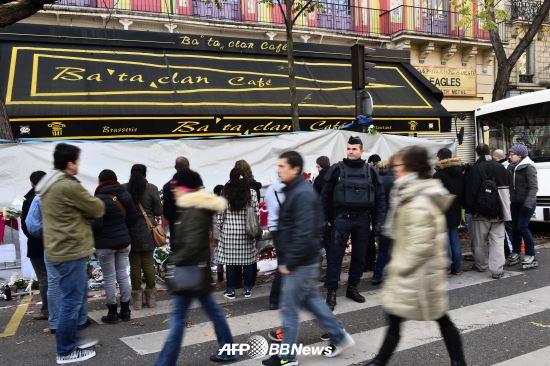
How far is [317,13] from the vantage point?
16672 mm

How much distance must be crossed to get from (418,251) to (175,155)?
598 centimetres

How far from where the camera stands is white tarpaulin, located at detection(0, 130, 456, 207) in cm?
750

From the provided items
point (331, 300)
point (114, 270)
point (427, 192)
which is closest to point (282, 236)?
point (427, 192)

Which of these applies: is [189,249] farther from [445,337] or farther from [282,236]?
[445,337]

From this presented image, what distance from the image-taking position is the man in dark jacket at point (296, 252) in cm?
386

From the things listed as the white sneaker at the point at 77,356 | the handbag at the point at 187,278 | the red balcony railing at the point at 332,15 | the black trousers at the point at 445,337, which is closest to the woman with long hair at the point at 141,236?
the white sneaker at the point at 77,356

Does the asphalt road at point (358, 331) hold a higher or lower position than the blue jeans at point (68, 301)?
lower

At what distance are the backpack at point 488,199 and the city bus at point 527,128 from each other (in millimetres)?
4144

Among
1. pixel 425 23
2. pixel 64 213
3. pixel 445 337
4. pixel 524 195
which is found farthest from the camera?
pixel 425 23

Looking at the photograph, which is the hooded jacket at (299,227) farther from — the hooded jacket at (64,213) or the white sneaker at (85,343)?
the white sneaker at (85,343)

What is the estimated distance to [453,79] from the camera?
1959cm

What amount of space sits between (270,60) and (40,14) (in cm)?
592

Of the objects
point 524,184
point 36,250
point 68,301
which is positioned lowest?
point 68,301

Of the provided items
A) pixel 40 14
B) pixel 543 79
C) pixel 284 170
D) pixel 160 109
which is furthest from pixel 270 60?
pixel 543 79
